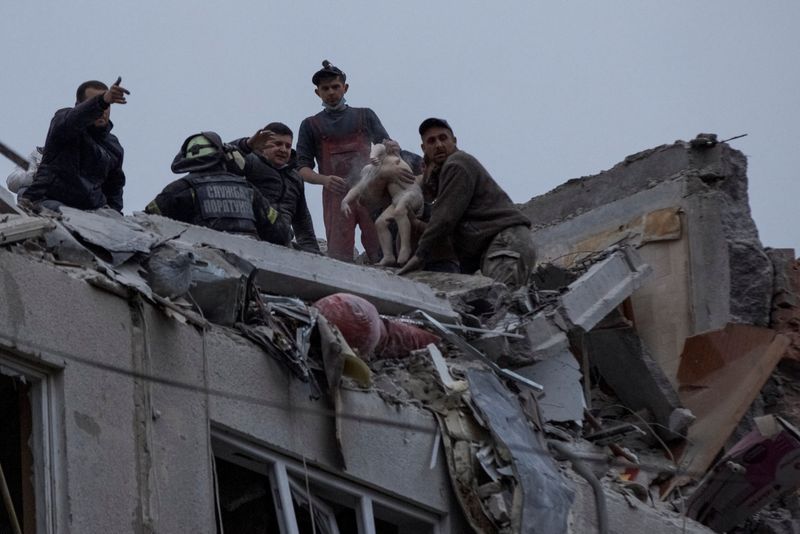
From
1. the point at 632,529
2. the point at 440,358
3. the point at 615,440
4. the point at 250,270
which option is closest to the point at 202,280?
the point at 250,270

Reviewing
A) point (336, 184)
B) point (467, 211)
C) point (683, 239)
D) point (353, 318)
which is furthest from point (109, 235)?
point (683, 239)

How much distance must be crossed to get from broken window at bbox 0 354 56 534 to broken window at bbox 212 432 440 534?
115 cm

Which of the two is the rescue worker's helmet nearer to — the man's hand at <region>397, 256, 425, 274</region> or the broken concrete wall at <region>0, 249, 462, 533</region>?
the man's hand at <region>397, 256, 425, 274</region>

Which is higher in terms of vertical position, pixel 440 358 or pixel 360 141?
pixel 360 141

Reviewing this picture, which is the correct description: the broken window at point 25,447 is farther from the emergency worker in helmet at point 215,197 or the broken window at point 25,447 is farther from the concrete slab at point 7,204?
the emergency worker in helmet at point 215,197

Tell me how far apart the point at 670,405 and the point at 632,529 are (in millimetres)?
3234

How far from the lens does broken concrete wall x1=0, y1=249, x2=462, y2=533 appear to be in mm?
9297

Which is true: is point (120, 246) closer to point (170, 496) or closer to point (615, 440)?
point (170, 496)

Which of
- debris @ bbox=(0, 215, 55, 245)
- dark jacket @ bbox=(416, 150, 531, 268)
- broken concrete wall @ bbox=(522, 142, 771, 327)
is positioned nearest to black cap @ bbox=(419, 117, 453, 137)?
dark jacket @ bbox=(416, 150, 531, 268)

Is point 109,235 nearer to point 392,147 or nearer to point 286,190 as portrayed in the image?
point 286,190

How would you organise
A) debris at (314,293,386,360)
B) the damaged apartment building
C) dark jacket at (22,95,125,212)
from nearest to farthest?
the damaged apartment building, debris at (314,293,386,360), dark jacket at (22,95,125,212)

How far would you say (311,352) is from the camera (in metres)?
11.3

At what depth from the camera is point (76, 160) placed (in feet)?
42.4

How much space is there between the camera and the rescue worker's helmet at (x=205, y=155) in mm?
14219
